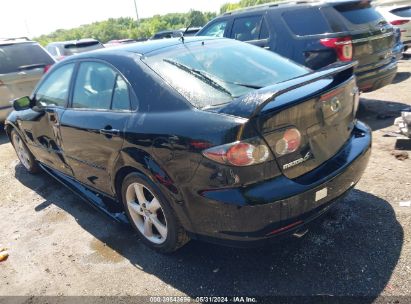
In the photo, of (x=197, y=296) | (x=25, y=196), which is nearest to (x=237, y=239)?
(x=197, y=296)

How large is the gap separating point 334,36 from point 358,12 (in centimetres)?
74

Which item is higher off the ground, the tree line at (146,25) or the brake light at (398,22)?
the brake light at (398,22)

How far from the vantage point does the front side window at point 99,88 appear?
308cm

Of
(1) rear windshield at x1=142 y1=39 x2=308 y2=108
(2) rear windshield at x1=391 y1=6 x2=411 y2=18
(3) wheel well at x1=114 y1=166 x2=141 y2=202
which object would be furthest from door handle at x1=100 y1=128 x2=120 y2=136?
(2) rear windshield at x1=391 y1=6 x2=411 y2=18

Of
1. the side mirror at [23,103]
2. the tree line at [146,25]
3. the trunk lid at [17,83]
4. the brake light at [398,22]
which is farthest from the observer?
the tree line at [146,25]

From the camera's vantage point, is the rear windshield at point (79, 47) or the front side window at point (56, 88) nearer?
the front side window at point (56, 88)

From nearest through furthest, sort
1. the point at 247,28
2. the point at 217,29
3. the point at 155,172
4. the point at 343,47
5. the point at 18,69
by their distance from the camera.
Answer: the point at 155,172, the point at 343,47, the point at 247,28, the point at 217,29, the point at 18,69

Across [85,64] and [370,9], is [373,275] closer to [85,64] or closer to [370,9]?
[85,64]

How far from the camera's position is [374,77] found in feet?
17.8

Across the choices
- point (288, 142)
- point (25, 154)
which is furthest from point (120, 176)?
point (25, 154)

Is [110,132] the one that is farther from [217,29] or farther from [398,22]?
[398,22]

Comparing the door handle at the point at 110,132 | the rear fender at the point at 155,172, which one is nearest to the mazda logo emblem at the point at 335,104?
the rear fender at the point at 155,172

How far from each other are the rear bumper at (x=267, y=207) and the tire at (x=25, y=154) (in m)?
3.45

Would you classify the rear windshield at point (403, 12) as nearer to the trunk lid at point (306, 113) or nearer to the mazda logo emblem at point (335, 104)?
the trunk lid at point (306, 113)
